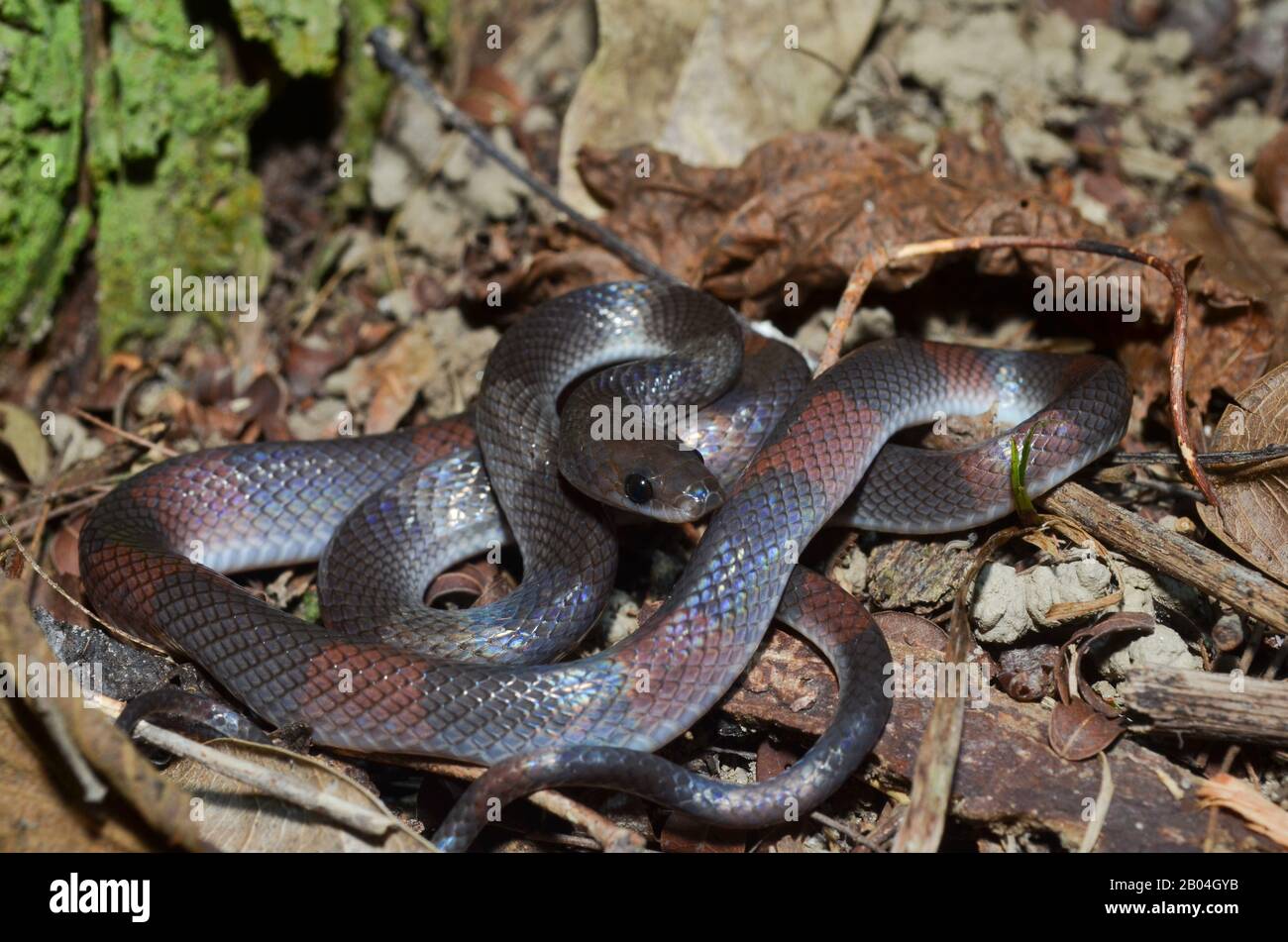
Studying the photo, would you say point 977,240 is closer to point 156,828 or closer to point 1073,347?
point 1073,347

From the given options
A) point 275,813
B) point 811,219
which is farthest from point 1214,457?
point 275,813

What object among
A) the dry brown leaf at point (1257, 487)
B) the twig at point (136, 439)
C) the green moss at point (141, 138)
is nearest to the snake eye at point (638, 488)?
the dry brown leaf at point (1257, 487)

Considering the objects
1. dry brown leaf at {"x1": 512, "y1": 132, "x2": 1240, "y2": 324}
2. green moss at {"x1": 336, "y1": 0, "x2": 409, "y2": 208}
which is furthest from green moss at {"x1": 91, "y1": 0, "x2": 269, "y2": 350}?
dry brown leaf at {"x1": 512, "y1": 132, "x2": 1240, "y2": 324}

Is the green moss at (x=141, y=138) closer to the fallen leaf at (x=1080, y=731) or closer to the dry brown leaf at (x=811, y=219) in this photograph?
the dry brown leaf at (x=811, y=219)

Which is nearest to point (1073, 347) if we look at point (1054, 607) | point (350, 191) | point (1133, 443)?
point (1133, 443)

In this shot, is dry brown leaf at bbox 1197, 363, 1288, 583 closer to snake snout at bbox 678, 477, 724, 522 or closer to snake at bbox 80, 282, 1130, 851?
snake at bbox 80, 282, 1130, 851

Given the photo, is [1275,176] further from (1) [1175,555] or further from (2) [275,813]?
(2) [275,813]
